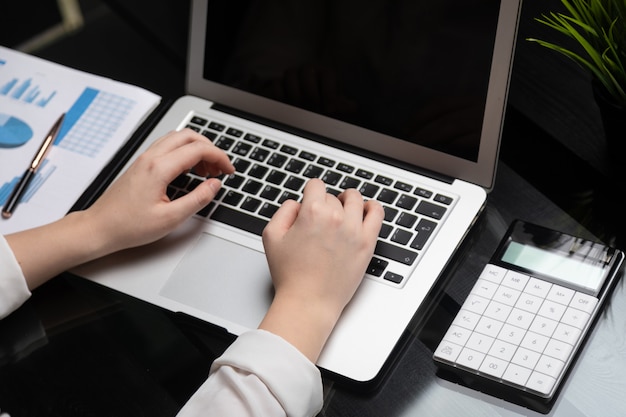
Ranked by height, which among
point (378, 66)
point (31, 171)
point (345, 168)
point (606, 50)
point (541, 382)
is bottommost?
point (31, 171)

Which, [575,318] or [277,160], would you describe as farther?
[277,160]

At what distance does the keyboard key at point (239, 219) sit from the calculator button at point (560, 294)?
312 mm

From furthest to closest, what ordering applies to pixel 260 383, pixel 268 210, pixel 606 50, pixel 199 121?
pixel 199 121 < pixel 268 210 < pixel 606 50 < pixel 260 383

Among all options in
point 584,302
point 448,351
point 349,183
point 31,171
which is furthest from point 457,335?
point 31,171

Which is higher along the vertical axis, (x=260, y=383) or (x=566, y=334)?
(x=566, y=334)

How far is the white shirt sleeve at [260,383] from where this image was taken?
812 mm

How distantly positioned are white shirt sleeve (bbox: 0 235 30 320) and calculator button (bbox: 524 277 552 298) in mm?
516

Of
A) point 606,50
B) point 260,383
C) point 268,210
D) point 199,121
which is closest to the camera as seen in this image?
point 260,383

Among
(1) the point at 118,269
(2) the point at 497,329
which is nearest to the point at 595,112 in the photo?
(2) the point at 497,329

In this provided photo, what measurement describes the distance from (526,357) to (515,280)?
0.31 ft

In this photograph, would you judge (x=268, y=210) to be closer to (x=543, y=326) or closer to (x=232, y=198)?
(x=232, y=198)

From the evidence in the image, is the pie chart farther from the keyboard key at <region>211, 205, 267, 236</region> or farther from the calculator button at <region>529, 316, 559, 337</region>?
the calculator button at <region>529, 316, 559, 337</region>

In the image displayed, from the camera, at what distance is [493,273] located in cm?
94

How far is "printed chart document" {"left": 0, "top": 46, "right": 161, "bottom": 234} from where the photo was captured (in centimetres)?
108
